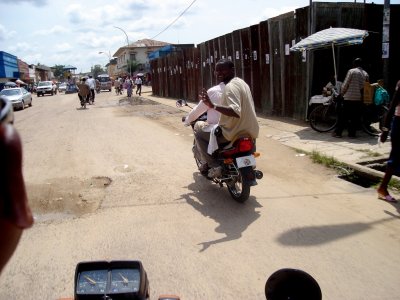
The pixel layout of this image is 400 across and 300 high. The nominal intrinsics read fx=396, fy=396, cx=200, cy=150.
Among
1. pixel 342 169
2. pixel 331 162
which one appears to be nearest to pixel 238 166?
pixel 342 169

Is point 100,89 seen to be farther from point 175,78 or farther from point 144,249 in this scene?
point 144,249

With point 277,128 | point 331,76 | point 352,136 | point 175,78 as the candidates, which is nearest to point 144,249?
point 352,136

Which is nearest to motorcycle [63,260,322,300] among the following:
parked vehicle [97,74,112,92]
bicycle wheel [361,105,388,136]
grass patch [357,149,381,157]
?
grass patch [357,149,381,157]

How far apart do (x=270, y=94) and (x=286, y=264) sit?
31.7 ft

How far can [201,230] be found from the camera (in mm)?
4301

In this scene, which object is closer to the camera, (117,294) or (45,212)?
(117,294)

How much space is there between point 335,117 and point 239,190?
5284 millimetres

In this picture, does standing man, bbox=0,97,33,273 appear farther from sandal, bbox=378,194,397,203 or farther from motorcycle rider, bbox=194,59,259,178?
sandal, bbox=378,194,397,203

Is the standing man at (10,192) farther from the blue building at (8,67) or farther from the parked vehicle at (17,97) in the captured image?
the blue building at (8,67)

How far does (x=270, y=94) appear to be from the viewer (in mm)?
12625

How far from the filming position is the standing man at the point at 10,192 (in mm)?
910

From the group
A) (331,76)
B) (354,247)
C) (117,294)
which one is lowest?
(354,247)

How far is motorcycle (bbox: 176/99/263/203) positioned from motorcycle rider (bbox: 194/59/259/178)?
77 millimetres

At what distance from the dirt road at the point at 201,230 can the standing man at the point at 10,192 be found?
2279mm
